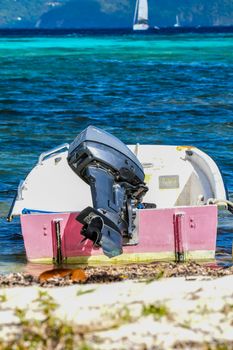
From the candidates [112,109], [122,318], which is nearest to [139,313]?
[122,318]

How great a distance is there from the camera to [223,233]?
37.8 feet

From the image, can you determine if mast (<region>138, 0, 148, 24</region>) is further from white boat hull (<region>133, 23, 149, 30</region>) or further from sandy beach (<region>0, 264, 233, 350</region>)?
sandy beach (<region>0, 264, 233, 350</region>)

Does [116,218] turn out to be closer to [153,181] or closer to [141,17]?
[153,181]

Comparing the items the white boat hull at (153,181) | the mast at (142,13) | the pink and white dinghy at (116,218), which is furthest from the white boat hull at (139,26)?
the pink and white dinghy at (116,218)

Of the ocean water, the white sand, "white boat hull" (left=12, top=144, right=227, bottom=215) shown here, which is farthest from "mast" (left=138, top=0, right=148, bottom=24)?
the white sand

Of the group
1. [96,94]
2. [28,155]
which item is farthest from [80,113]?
[28,155]

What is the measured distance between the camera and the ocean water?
50.0ft

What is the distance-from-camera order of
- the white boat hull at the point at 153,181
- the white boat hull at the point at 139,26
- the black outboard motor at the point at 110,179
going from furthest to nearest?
the white boat hull at the point at 139,26
the white boat hull at the point at 153,181
the black outboard motor at the point at 110,179

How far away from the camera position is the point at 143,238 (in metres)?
9.62

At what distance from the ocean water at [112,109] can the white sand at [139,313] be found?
463cm

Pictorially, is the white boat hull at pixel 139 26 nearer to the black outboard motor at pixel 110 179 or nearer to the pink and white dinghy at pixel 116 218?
the pink and white dinghy at pixel 116 218

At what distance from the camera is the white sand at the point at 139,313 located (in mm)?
4934

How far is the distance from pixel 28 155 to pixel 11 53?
42347mm

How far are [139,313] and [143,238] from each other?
4479 millimetres
